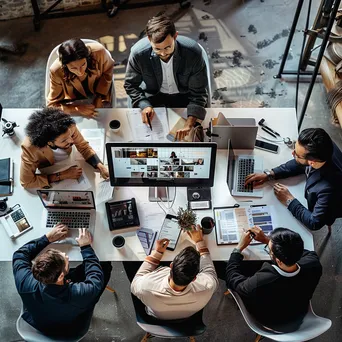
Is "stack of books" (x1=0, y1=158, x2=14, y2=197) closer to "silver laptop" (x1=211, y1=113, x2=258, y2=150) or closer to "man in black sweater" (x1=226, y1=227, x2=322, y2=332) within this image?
"silver laptop" (x1=211, y1=113, x2=258, y2=150)

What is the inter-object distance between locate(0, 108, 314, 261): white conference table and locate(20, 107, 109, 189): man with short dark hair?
0.08 metres

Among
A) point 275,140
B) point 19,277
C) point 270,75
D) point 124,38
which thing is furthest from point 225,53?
point 19,277

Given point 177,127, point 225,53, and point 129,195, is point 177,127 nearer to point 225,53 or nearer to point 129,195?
point 129,195

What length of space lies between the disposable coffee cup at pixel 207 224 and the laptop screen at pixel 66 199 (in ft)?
2.22

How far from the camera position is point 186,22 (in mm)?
4809

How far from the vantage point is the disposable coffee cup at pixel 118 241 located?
2666 mm

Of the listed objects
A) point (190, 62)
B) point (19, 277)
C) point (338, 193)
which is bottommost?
point (19, 277)

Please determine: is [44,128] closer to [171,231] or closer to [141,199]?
[141,199]

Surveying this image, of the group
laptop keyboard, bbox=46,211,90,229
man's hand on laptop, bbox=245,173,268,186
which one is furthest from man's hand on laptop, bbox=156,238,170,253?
man's hand on laptop, bbox=245,173,268,186

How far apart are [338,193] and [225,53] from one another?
233 cm

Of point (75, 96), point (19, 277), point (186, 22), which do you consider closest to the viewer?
point (19, 277)

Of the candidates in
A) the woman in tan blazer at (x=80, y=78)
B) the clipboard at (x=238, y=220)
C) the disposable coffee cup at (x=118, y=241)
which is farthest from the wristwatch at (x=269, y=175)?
the woman in tan blazer at (x=80, y=78)

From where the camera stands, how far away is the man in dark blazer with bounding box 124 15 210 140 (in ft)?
9.77

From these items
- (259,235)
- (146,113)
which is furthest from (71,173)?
(259,235)
